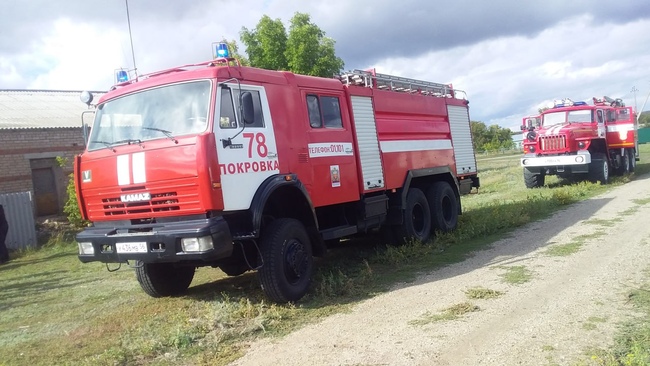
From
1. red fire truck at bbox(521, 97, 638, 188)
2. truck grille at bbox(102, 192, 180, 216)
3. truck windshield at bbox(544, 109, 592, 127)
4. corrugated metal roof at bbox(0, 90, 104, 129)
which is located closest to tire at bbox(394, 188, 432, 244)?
truck grille at bbox(102, 192, 180, 216)

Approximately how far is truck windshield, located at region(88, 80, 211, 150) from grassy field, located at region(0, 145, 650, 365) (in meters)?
1.97

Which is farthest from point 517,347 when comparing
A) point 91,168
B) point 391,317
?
point 91,168

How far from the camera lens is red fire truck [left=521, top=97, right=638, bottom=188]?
17.1 meters

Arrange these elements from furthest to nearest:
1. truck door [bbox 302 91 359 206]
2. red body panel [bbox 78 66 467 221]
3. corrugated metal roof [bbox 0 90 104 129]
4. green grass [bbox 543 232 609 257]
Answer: corrugated metal roof [bbox 0 90 104 129], green grass [bbox 543 232 609 257], truck door [bbox 302 91 359 206], red body panel [bbox 78 66 467 221]

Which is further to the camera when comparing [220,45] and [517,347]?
[220,45]

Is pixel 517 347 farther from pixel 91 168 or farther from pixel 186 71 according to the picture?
pixel 91 168

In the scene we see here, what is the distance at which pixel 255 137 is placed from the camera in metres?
6.27

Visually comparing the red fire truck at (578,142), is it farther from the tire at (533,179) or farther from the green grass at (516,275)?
the green grass at (516,275)

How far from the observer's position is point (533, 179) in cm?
1795

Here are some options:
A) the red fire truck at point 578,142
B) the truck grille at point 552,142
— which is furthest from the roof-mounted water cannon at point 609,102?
the truck grille at point 552,142

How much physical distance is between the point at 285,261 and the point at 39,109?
720 inches

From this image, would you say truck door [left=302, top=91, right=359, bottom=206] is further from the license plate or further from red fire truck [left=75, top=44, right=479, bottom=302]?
the license plate

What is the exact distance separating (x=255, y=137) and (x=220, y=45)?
3.78 ft

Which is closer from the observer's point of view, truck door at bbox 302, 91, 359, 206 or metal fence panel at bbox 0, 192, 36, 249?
truck door at bbox 302, 91, 359, 206
